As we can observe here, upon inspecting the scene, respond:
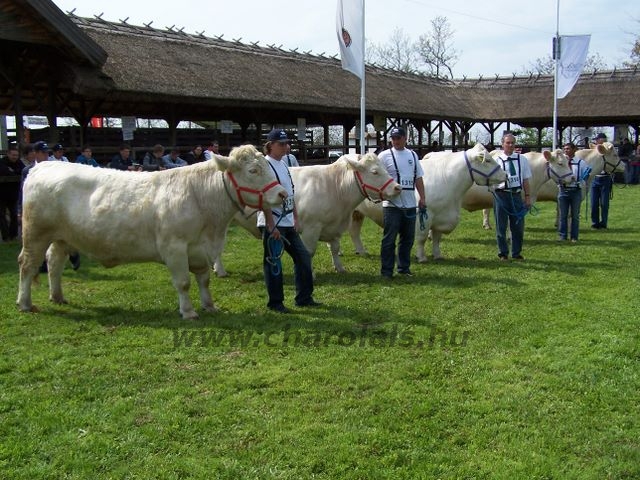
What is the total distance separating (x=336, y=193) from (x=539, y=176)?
22.4 feet

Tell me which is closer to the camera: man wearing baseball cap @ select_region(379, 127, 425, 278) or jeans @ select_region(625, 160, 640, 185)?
man wearing baseball cap @ select_region(379, 127, 425, 278)

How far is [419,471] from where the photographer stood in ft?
12.3

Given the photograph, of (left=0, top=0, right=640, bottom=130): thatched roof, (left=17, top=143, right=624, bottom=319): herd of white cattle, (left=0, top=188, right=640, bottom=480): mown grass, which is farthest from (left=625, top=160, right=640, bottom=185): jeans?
(left=17, top=143, right=624, bottom=319): herd of white cattle

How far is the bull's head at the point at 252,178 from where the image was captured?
689cm

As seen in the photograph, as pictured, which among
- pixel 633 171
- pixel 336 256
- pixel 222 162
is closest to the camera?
pixel 222 162

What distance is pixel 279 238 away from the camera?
23.5 ft

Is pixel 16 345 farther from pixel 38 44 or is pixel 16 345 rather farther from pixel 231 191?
pixel 38 44

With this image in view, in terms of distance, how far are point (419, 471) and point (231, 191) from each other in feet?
13.3

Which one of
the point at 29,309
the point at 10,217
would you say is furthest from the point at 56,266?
the point at 10,217

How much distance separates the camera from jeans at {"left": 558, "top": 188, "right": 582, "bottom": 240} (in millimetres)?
12359

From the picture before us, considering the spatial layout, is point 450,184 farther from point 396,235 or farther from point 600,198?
point 600,198

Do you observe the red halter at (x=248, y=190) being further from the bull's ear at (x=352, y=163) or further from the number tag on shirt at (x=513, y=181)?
the number tag on shirt at (x=513, y=181)

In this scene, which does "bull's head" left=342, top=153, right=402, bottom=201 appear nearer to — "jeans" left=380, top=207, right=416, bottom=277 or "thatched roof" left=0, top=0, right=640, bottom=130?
"jeans" left=380, top=207, right=416, bottom=277

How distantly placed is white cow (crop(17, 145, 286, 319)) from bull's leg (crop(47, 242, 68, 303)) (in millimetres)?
325
